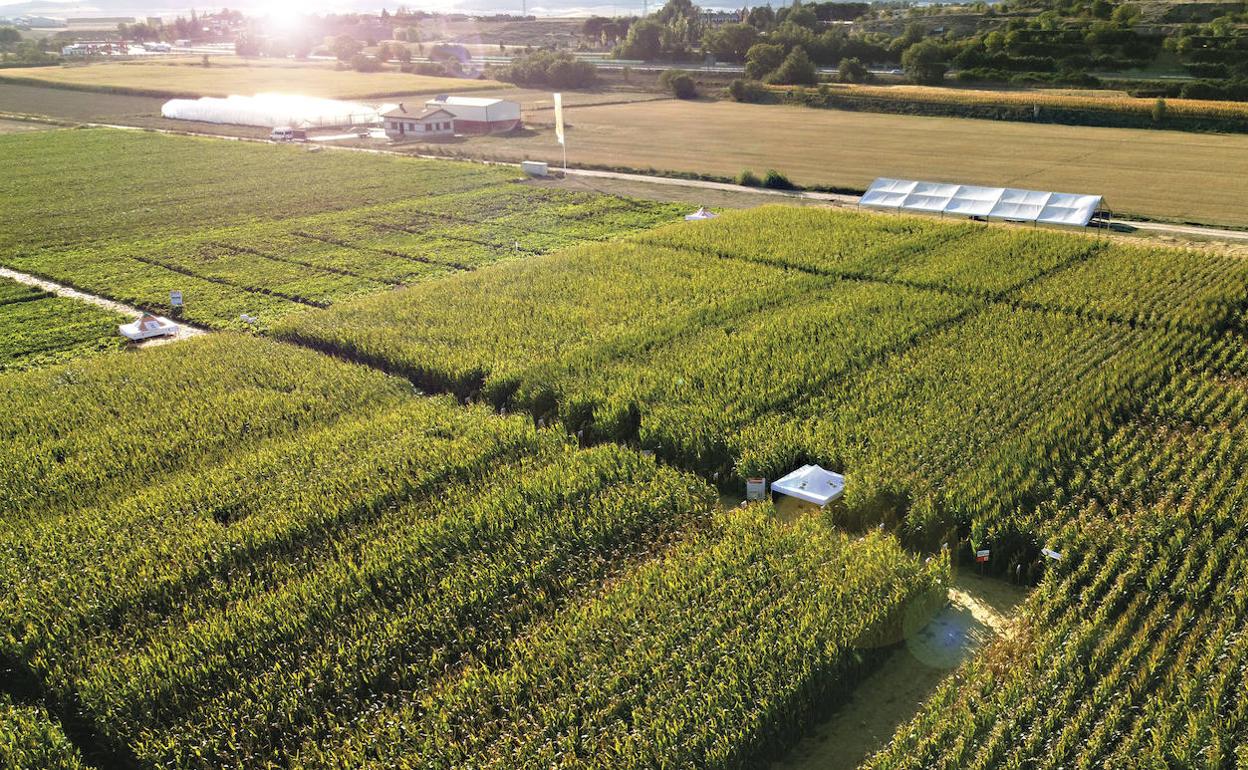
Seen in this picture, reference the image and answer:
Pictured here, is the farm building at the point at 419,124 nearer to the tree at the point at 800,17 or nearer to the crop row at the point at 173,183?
the crop row at the point at 173,183

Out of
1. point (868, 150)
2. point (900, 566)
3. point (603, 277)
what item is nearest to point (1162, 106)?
point (868, 150)

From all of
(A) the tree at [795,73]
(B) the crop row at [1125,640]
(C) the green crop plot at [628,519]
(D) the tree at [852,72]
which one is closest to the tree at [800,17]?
(D) the tree at [852,72]

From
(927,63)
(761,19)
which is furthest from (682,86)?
(761,19)

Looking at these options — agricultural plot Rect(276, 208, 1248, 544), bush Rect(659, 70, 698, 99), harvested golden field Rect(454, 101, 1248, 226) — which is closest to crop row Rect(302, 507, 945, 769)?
agricultural plot Rect(276, 208, 1248, 544)

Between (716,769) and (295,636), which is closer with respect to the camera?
(716,769)

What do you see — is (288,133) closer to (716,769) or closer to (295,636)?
(295,636)

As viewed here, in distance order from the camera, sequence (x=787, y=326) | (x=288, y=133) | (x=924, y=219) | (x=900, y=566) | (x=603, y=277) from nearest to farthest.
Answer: (x=900, y=566) < (x=787, y=326) < (x=603, y=277) < (x=924, y=219) < (x=288, y=133)
